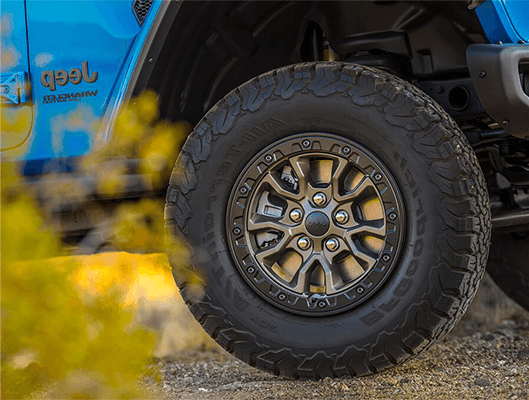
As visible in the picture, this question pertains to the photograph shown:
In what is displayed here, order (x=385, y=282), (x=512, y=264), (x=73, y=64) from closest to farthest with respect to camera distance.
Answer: (x=385, y=282) < (x=73, y=64) < (x=512, y=264)

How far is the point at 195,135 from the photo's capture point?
252cm

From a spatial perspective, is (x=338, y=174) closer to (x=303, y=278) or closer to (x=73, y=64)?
(x=303, y=278)

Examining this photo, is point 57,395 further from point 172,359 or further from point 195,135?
point 172,359

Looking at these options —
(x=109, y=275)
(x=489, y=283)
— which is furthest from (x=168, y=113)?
(x=489, y=283)

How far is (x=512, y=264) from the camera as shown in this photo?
132 inches

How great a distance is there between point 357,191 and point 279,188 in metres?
0.27

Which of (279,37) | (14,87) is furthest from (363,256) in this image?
(14,87)

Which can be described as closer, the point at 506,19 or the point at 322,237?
the point at 506,19

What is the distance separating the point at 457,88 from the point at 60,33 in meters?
1.60

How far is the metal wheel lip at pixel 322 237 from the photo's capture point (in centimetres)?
230

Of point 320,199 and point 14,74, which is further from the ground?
point 14,74

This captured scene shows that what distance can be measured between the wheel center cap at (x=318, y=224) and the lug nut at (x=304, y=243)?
0.11 feet

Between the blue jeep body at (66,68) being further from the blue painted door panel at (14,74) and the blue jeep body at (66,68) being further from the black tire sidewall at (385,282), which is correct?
the black tire sidewall at (385,282)

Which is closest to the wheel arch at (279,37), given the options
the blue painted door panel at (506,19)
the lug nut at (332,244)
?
the blue painted door panel at (506,19)
